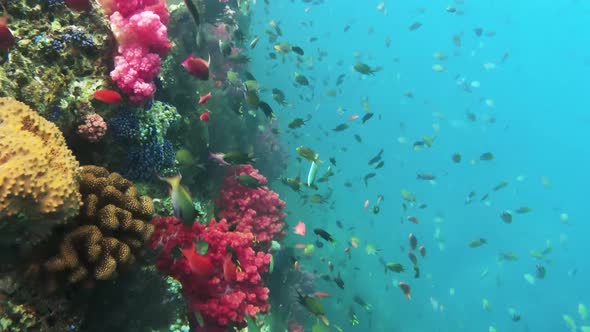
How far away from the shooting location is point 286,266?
9602mm

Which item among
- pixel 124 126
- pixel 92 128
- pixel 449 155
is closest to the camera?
pixel 92 128

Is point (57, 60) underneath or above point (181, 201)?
above

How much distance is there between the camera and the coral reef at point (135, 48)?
4.27 m

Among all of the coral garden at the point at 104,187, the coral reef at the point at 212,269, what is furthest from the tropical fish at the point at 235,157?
the coral reef at the point at 212,269

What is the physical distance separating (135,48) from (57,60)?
0.81 m

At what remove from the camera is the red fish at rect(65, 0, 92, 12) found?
4082 mm

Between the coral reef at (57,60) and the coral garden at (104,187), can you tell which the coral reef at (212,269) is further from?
the coral reef at (57,60)

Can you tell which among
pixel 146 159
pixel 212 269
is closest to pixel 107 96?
pixel 146 159

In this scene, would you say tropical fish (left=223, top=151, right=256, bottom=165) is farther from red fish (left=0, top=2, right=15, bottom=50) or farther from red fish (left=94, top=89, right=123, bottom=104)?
red fish (left=0, top=2, right=15, bottom=50)

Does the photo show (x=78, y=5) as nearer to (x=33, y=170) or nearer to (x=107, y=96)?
(x=107, y=96)

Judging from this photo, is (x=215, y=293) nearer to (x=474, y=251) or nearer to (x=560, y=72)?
(x=474, y=251)

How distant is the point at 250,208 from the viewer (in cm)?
747

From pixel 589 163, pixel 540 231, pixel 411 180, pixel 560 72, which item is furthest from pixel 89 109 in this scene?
pixel 560 72

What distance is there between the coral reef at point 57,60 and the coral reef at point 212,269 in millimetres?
1566
